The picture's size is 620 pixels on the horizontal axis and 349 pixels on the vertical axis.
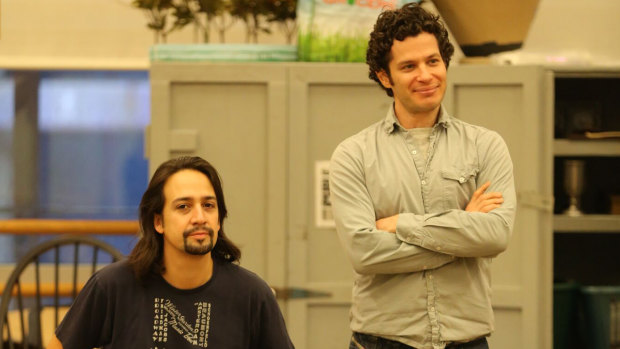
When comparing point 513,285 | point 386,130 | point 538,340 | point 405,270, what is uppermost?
point 386,130

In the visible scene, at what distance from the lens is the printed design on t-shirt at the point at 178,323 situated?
1.62 m

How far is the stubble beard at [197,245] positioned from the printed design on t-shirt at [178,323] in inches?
4.6

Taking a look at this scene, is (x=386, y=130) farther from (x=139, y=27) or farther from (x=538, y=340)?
(x=139, y=27)

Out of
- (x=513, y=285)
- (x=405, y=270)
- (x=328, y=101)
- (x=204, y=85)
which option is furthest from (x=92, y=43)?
(x=405, y=270)

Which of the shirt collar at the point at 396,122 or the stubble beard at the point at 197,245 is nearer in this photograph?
the stubble beard at the point at 197,245

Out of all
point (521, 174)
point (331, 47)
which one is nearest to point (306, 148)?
point (331, 47)

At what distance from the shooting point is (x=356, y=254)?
1859mm

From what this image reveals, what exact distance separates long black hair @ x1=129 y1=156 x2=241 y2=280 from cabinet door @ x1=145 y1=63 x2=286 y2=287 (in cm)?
124

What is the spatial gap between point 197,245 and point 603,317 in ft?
6.82

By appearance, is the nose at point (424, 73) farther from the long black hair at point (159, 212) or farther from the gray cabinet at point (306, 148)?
the gray cabinet at point (306, 148)

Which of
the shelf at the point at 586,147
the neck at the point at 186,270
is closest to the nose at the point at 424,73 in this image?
the neck at the point at 186,270

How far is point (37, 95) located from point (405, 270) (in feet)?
10.1

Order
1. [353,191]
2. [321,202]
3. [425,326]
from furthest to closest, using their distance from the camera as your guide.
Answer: [321,202] → [353,191] → [425,326]

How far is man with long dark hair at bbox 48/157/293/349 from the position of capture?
64.4 inches
